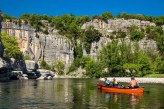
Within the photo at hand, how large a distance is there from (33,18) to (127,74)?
5462 centimetres

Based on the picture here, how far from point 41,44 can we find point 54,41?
618 cm

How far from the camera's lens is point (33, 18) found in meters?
156

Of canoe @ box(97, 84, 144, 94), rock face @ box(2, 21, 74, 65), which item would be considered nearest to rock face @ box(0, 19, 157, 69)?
rock face @ box(2, 21, 74, 65)

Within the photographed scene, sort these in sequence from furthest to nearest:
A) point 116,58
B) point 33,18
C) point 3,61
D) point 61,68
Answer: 1. point 33,18
2. point 61,68
3. point 116,58
4. point 3,61

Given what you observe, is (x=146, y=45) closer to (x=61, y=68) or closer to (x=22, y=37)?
(x=61, y=68)

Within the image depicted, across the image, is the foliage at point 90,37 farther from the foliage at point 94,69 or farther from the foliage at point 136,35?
the foliage at point 94,69

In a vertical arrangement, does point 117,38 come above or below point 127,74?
above

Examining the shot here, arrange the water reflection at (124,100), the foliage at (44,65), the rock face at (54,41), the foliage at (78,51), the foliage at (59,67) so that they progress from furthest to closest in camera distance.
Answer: the foliage at (78,51) → the foliage at (59,67) → the foliage at (44,65) → the rock face at (54,41) → the water reflection at (124,100)

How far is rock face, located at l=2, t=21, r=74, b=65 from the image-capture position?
140 m

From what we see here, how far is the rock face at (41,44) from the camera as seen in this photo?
140275 mm

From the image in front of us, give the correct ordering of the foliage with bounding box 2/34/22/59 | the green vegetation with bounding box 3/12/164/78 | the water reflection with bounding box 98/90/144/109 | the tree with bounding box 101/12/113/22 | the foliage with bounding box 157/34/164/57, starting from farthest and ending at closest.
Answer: the tree with bounding box 101/12/113/22 < the foliage with bounding box 157/34/164/57 < the green vegetation with bounding box 3/12/164/78 < the foliage with bounding box 2/34/22/59 < the water reflection with bounding box 98/90/144/109

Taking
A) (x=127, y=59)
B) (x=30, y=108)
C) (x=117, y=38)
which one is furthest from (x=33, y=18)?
(x=30, y=108)

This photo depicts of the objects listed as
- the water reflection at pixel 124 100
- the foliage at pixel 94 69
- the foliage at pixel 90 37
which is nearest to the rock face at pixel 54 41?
the foliage at pixel 90 37

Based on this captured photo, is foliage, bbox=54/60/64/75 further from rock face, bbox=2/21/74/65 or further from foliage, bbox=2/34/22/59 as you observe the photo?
foliage, bbox=2/34/22/59
